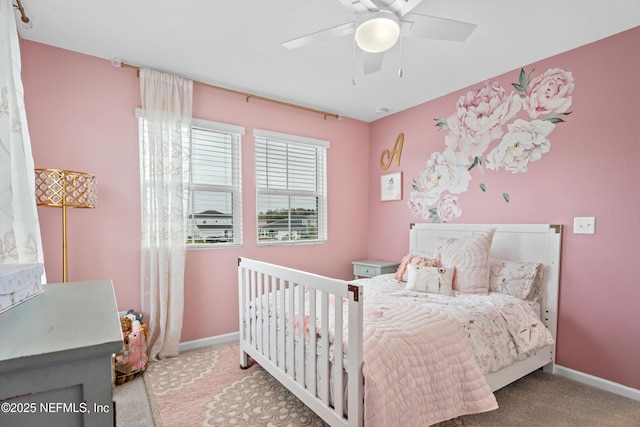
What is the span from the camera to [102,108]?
8.04 ft

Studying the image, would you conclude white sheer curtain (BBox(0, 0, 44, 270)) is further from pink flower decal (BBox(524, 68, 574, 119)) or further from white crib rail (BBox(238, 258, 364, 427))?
pink flower decal (BBox(524, 68, 574, 119))

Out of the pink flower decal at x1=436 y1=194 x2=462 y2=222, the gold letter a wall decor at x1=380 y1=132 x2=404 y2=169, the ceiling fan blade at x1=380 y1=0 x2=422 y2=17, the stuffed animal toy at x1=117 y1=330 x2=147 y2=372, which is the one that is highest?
the ceiling fan blade at x1=380 y1=0 x2=422 y2=17

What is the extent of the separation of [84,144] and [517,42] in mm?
3242

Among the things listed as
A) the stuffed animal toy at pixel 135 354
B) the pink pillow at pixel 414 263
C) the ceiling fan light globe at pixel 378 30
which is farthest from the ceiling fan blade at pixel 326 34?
the stuffed animal toy at pixel 135 354

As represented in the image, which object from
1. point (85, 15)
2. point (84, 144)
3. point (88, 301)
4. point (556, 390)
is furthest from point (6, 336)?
Result: point (556, 390)

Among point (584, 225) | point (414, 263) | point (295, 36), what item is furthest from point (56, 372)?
point (584, 225)

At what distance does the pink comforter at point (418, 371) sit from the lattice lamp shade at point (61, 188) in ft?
6.39

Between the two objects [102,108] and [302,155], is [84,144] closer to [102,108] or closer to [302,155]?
[102,108]

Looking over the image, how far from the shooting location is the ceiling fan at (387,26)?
1.52 metres

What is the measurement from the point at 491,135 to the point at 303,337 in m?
2.36

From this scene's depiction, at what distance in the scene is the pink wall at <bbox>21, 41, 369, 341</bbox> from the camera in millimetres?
2266

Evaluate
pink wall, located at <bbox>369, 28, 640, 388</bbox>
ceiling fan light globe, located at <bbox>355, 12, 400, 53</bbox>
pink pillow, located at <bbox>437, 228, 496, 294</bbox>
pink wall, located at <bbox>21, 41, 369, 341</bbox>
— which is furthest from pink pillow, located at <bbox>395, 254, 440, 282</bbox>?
ceiling fan light globe, located at <bbox>355, 12, 400, 53</bbox>

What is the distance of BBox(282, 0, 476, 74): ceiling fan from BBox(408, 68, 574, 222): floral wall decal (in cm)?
126

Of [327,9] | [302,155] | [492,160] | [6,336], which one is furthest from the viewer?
[302,155]
